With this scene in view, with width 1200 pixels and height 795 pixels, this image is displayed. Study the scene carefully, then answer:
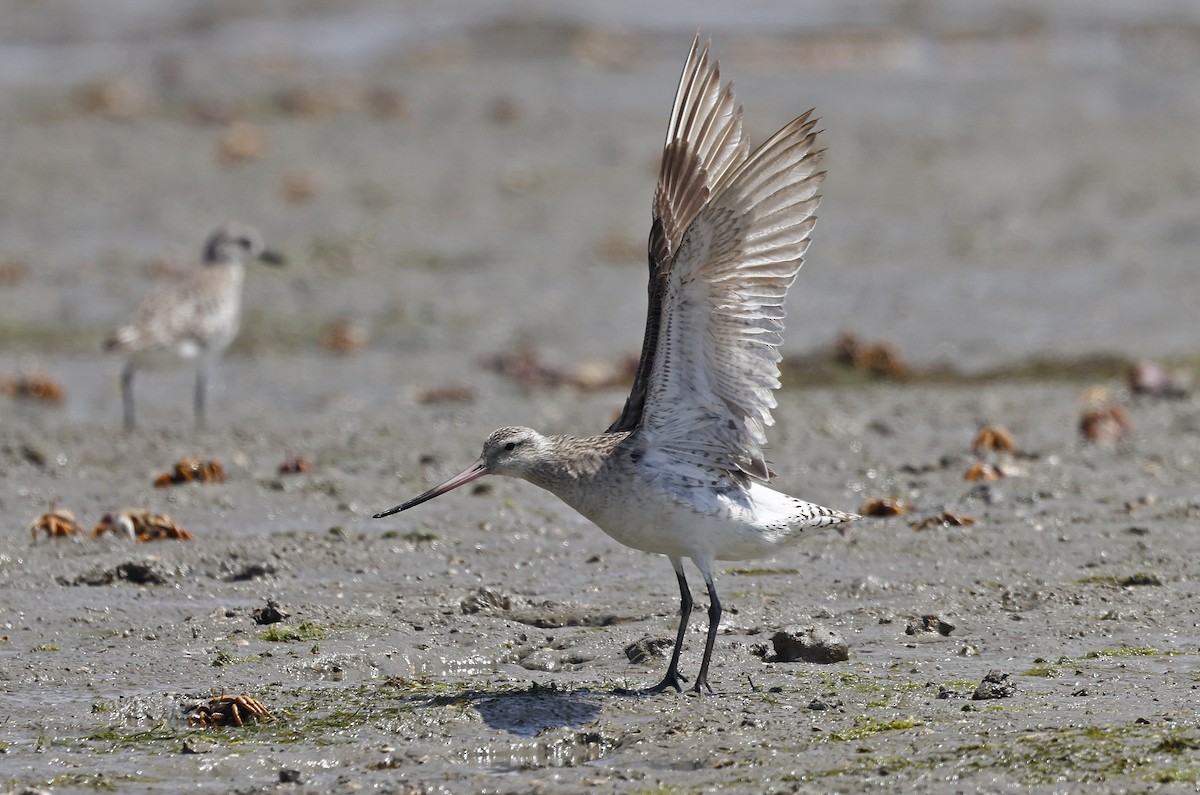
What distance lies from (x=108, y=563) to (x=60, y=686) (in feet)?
4.47

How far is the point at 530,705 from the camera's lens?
5.98 m

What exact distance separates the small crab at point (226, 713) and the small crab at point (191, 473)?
3184 millimetres

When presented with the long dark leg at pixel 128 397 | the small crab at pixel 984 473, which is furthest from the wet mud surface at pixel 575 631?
the long dark leg at pixel 128 397

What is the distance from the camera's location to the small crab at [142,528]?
26.4 feet

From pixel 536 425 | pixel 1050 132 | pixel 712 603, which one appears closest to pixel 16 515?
pixel 536 425

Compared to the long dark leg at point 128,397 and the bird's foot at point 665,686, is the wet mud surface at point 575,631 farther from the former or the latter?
the long dark leg at point 128,397

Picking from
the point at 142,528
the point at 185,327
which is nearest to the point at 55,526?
the point at 142,528

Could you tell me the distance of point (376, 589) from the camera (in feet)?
24.4

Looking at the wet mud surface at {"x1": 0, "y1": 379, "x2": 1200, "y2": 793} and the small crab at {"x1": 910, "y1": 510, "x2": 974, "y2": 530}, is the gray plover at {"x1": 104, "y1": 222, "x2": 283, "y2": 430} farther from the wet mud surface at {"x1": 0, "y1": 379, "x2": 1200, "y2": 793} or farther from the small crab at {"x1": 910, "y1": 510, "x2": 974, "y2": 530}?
the small crab at {"x1": 910, "y1": 510, "x2": 974, "y2": 530}

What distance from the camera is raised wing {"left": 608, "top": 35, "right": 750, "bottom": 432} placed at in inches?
257

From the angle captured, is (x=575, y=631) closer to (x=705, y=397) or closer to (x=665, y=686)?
(x=665, y=686)

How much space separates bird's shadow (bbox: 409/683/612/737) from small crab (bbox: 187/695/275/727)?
0.56 meters

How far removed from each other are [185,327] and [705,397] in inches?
248

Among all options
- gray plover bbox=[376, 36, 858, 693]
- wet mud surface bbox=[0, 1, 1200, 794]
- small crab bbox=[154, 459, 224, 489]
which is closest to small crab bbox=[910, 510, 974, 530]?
wet mud surface bbox=[0, 1, 1200, 794]
